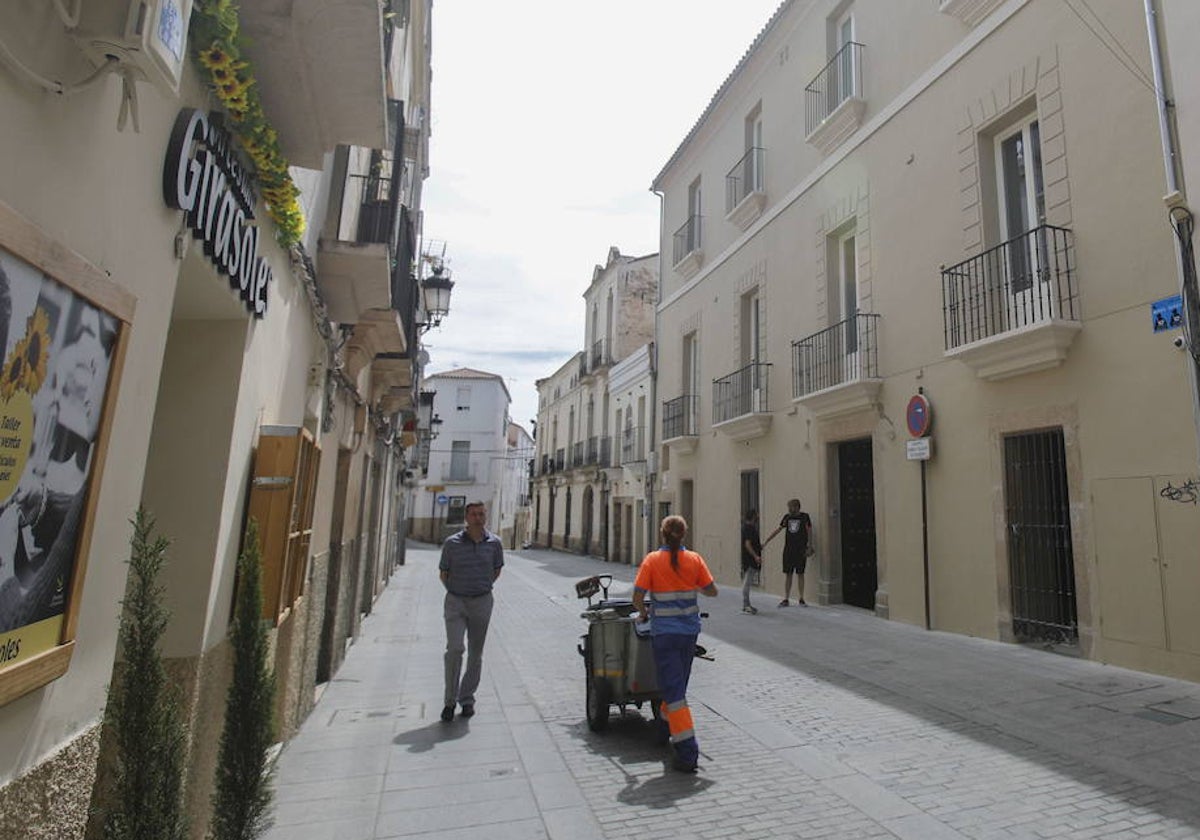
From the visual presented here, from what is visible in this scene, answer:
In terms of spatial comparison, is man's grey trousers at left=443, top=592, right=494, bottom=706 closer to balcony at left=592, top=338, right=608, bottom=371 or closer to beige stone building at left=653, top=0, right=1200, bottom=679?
beige stone building at left=653, top=0, right=1200, bottom=679

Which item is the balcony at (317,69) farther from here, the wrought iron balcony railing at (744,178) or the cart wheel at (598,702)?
the wrought iron balcony railing at (744,178)

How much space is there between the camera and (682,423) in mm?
17469

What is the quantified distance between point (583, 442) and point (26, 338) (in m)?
30.2

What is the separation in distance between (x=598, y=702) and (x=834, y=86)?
35.9 ft

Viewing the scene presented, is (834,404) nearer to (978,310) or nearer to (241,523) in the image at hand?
(978,310)

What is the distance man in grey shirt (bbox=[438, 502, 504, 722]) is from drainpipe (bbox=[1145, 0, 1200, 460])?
595 centimetres

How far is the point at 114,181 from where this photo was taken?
2.00m

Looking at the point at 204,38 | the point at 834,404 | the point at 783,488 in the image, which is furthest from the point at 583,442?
the point at 204,38

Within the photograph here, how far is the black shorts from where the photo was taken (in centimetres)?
1096

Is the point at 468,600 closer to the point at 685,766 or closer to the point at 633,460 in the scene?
the point at 685,766

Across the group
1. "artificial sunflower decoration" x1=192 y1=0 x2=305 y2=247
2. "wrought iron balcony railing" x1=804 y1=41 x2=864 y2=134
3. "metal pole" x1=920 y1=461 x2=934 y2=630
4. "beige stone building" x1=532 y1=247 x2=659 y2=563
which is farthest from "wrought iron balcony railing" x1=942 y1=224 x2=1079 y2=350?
"beige stone building" x1=532 y1=247 x2=659 y2=563

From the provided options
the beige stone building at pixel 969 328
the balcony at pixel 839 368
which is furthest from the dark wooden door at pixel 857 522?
the balcony at pixel 839 368

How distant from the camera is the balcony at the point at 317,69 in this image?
9.45ft

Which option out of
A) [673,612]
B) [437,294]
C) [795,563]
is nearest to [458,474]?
[437,294]
